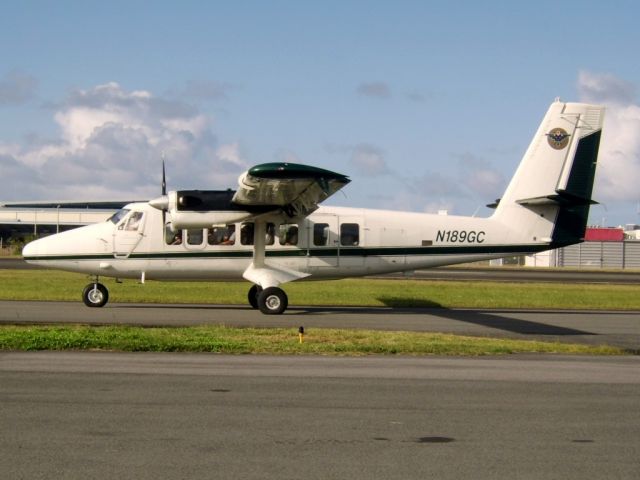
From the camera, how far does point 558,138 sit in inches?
934

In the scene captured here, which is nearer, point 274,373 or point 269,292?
point 274,373

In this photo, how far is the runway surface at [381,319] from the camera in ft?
61.8

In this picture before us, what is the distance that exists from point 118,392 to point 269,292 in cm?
1243

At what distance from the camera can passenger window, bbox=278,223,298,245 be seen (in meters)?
23.4

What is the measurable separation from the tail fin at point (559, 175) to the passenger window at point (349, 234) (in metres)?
4.41

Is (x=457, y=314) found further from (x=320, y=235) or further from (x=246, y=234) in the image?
(x=246, y=234)

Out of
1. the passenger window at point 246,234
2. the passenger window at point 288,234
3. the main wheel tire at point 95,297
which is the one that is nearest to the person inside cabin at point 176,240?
the passenger window at point 246,234

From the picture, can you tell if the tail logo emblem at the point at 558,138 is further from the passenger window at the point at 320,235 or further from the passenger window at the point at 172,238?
the passenger window at the point at 172,238

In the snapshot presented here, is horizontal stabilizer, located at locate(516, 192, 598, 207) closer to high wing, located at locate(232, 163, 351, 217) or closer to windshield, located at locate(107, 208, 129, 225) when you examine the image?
high wing, located at locate(232, 163, 351, 217)

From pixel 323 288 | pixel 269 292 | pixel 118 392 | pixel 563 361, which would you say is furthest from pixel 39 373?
pixel 323 288

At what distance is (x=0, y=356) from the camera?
13.1 meters

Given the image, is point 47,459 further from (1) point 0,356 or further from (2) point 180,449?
(1) point 0,356

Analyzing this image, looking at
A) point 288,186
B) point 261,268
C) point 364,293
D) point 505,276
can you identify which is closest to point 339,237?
point 261,268

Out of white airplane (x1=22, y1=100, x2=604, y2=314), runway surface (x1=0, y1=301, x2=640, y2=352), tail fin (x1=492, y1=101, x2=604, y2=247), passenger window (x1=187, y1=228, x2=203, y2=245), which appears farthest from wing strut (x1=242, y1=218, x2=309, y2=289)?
tail fin (x1=492, y1=101, x2=604, y2=247)
